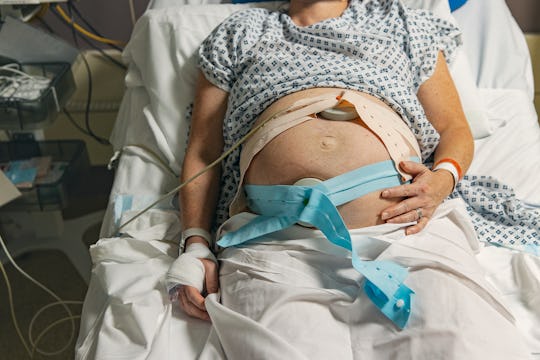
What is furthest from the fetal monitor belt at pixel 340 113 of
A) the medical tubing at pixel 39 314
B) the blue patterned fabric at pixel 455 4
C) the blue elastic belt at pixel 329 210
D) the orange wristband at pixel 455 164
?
the medical tubing at pixel 39 314

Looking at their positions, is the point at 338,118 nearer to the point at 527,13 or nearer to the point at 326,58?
the point at 326,58

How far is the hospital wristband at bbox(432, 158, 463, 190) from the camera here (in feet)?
4.02

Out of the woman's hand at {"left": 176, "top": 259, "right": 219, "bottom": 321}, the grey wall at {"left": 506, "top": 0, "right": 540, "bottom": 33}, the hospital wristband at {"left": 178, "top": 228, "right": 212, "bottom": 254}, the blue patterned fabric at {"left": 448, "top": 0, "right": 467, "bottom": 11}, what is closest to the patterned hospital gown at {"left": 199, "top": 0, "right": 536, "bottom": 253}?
the hospital wristband at {"left": 178, "top": 228, "right": 212, "bottom": 254}

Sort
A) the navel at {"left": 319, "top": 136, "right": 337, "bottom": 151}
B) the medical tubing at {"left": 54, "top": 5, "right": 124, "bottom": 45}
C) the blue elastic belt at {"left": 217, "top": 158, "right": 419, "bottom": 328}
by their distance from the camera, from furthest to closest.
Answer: the medical tubing at {"left": 54, "top": 5, "right": 124, "bottom": 45} → the navel at {"left": 319, "top": 136, "right": 337, "bottom": 151} → the blue elastic belt at {"left": 217, "top": 158, "right": 419, "bottom": 328}

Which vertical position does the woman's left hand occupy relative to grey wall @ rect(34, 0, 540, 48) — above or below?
above

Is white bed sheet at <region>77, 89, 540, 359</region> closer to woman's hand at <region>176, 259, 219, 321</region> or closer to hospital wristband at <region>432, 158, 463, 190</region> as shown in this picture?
woman's hand at <region>176, 259, 219, 321</region>

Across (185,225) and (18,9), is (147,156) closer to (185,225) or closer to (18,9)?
(185,225)

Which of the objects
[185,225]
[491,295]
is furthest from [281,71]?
[491,295]

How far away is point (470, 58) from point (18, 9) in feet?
4.16

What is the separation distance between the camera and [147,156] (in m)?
1.44

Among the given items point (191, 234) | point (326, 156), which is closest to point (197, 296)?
point (191, 234)

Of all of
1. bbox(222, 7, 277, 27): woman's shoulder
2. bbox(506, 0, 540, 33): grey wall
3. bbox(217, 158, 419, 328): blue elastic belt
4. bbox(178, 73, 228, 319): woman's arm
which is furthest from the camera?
bbox(506, 0, 540, 33): grey wall

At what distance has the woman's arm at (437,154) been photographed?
109cm

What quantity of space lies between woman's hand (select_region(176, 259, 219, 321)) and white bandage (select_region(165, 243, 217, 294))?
1cm
